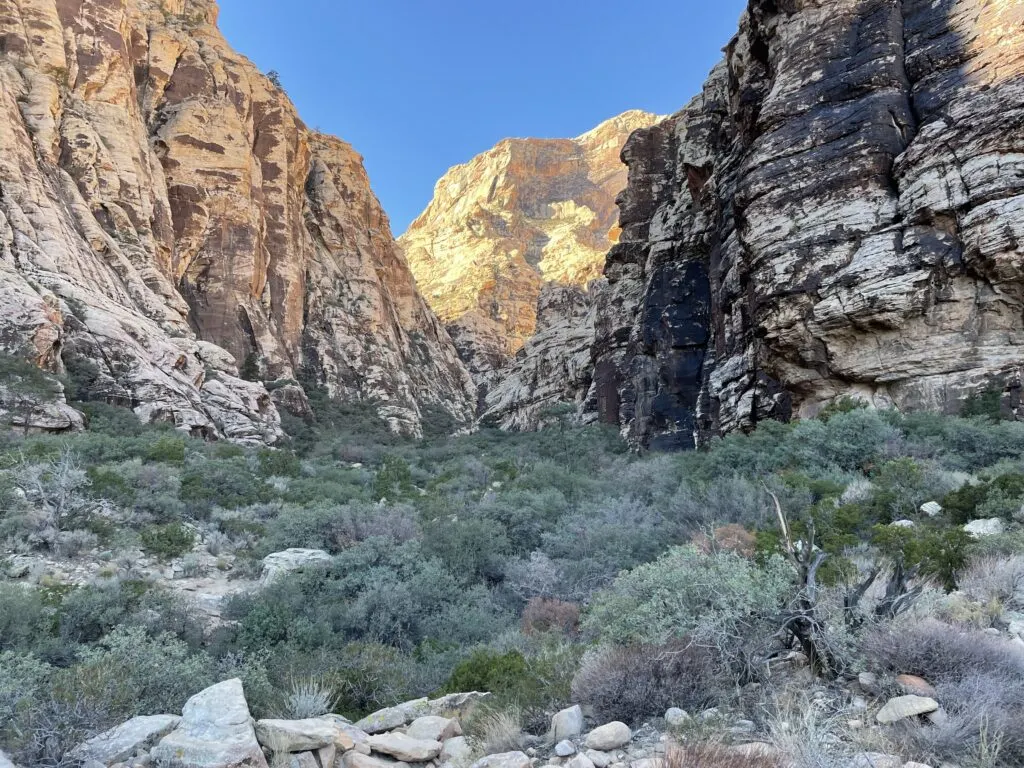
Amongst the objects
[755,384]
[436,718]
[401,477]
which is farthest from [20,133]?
[436,718]

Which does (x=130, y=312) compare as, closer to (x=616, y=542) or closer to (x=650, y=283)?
(x=650, y=283)

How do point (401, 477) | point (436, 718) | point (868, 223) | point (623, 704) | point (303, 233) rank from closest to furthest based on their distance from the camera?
point (623, 704) → point (436, 718) → point (868, 223) → point (401, 477) → point (303, 233)

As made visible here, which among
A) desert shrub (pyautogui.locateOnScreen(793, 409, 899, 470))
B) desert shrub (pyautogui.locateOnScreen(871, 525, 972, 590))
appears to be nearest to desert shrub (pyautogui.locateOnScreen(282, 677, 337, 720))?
desert shrub (pyautogui.locateOnScreen(871, 525, 972, 590))

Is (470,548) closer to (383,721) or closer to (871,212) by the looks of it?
(383,721)

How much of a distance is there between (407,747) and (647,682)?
1407 millimetres

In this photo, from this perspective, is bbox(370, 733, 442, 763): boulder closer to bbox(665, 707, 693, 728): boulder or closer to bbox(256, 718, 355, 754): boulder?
bbox(256, 718, 355, 754): boulder

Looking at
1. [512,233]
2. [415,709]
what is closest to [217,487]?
[415,709]

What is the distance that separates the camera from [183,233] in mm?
38531

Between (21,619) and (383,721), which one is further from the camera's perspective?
(21,619)

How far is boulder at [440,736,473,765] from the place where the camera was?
356 centimetres

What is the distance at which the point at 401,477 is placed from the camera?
19.2 m

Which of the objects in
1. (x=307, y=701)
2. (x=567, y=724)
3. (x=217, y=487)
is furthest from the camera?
(x=217, y=487)

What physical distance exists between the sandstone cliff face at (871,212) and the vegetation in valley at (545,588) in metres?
2.48

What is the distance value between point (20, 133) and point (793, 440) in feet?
108
